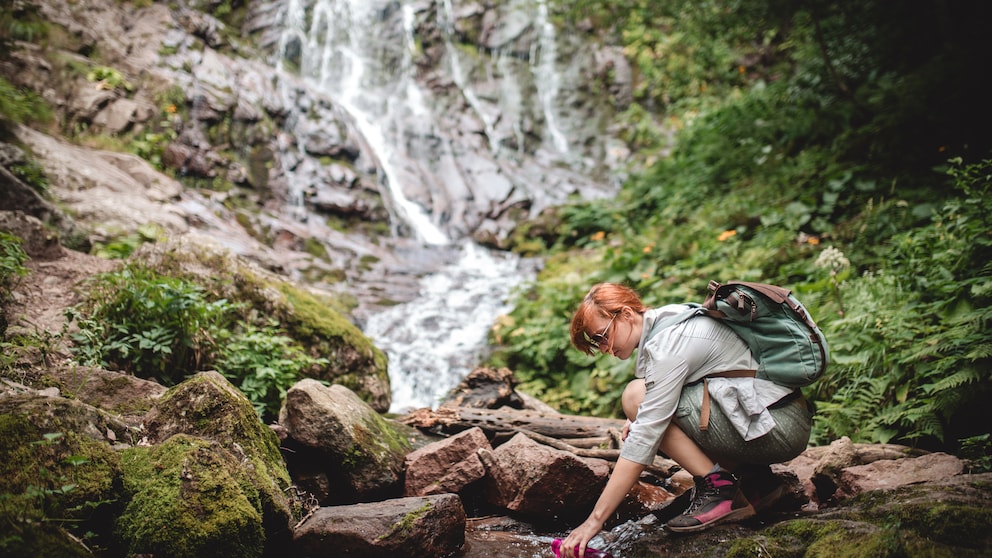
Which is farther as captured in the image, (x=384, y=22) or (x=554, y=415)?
(x=384, y=22)

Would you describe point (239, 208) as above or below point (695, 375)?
below

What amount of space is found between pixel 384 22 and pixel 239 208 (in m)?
13.6

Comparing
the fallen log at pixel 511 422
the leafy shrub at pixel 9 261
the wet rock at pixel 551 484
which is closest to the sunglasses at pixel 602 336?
the wet rock at pixel 551 484

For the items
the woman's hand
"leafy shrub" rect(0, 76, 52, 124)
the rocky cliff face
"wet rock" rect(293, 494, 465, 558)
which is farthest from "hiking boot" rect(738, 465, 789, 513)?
"leafy shrub" rect(0, 76, 52, 124)

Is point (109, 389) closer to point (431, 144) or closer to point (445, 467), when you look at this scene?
point (445, 467)

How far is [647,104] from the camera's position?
22484 mm

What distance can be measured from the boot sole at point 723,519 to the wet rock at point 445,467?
1.39m

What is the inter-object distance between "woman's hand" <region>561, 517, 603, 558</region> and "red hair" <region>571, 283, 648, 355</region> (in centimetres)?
78

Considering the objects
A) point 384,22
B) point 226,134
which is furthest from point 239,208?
point 384,22

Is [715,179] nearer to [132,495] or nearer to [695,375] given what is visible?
[695,375]

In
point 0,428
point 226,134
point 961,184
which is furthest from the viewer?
point 226,134

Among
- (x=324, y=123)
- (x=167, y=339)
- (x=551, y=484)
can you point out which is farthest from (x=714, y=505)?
(x=324, y=123)

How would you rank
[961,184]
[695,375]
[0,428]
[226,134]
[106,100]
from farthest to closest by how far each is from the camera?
[226,134]
[106,100]
[961,184]
[695,375]
[0,428]

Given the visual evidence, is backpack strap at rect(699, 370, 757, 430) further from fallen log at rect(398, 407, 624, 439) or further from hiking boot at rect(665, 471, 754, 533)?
fallen log at rect(398, 407, 624, 439)
